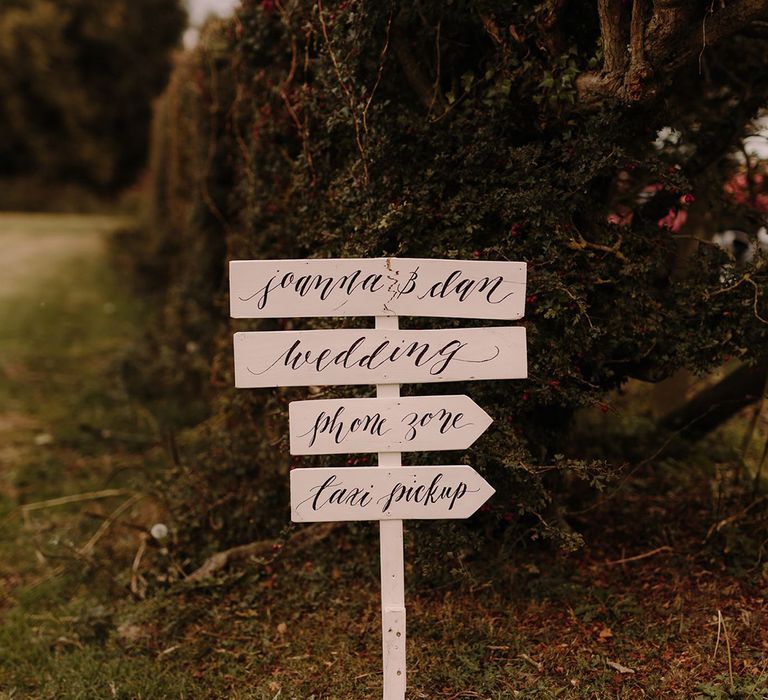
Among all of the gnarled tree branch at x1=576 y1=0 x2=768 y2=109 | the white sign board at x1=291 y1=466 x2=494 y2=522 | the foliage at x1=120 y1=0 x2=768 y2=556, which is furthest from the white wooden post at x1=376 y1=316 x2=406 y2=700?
the gnarled tree branch at x1=576 y1=0 x2=768 y2=109

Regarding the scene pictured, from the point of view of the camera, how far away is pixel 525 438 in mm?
3127

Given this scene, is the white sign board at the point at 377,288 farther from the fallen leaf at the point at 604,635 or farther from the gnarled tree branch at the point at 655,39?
the fallen leaf at the point at 604,635

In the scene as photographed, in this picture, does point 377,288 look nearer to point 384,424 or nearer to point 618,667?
point 384,424

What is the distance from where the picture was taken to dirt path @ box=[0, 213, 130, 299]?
1077 cm

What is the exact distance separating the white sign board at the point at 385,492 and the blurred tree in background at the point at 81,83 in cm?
2407

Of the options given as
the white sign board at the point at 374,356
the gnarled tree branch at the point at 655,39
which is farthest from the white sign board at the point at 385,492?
the gnarled tree branch at the point at 655,39

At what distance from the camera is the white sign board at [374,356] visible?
7.86 feet

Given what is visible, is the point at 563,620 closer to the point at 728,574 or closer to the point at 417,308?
the point at 728,574

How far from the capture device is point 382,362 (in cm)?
241

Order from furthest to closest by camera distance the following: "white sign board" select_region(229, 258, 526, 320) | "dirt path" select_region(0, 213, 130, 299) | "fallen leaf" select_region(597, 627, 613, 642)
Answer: "dirt path" select_region(0, 213, 130, 299) → "fallen leaf" select_region(597, 627, 613, 642) → "white sign board" select_region(229, 258, 526, 320)

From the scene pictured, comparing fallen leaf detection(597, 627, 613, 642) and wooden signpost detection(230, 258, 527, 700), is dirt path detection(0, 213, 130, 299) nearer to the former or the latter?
wooden signpost detection(230, 258, 527, 700)

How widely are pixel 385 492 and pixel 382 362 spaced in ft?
1.54

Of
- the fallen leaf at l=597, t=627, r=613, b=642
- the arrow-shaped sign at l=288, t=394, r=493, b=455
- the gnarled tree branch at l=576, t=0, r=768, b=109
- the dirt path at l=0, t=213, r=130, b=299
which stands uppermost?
the dirt path at l=0, t=213, r=130, b=299

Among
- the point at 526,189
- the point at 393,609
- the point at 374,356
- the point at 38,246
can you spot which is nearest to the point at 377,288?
the point at 374,356
